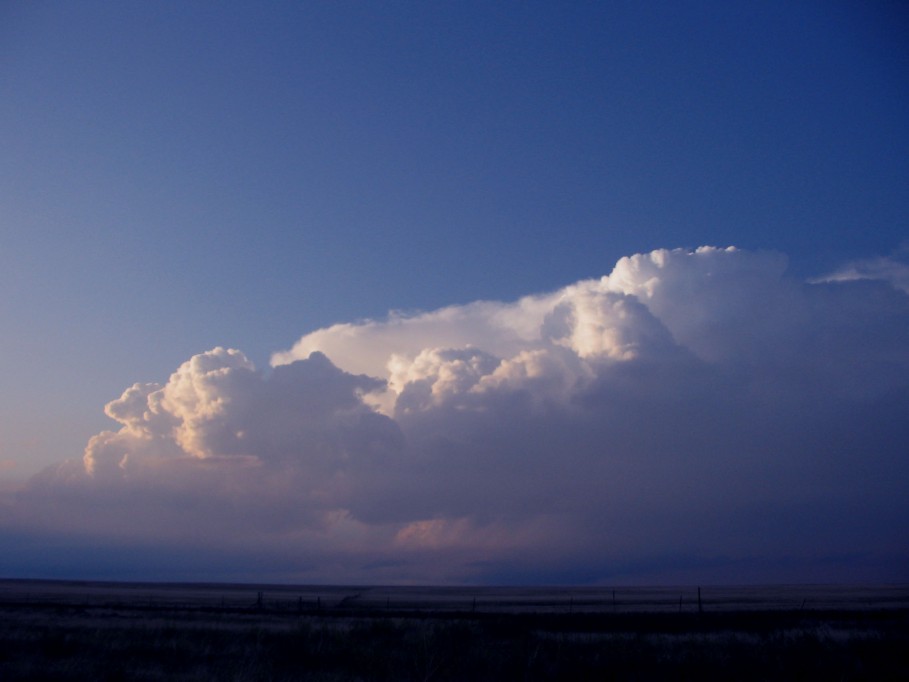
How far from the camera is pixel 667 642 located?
29000mm

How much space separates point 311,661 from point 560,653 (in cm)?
776

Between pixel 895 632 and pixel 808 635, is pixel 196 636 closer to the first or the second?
pixel 808 635

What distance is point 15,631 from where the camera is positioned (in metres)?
33.3

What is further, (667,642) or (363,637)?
(363,637)

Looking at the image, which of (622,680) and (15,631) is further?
(15,631)

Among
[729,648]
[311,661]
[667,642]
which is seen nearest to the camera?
[311,661]

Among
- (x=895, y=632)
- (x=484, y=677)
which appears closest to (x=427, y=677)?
(x=484, y=677)

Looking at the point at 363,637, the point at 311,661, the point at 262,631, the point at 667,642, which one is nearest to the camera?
the point at 311,661

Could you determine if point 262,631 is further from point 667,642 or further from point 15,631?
point 667,642

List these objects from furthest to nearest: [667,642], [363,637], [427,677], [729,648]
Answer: [363,637]
[667,642]
[729,648]
[427,677]

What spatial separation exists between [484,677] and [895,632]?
19.6 m

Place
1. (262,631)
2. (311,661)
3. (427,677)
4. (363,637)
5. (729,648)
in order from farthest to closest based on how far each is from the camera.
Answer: (262,631) < (363,637) < (729,648) < (311,661) < (427,677)

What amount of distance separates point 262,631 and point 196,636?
269 centimetres

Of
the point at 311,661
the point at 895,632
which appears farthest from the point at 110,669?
the point at 895,632
